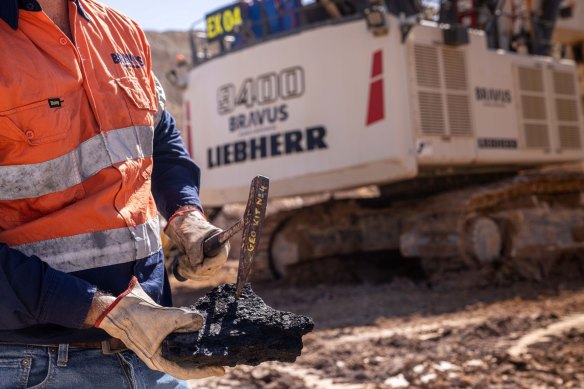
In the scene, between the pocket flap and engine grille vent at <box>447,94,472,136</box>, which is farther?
engine grille vent at <box>447,94,472,136</box>

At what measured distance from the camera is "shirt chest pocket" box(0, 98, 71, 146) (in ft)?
5.91

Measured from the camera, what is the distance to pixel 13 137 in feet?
5.94

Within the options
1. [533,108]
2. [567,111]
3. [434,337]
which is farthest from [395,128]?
[567,111]

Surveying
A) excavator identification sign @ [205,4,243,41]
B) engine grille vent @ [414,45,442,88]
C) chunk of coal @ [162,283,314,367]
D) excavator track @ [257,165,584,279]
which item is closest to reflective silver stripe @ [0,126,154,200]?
chunk of coal @ [162,283,314,367]

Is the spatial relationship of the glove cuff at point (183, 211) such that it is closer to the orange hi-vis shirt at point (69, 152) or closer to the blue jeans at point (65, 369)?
the orange hi-vis shirt at point (69, 152)

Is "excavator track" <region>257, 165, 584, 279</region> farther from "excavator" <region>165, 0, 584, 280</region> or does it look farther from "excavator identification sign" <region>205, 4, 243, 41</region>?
"excavator identification sign" <region>205, 4, 243, 41</region>

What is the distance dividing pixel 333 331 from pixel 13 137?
494 cm

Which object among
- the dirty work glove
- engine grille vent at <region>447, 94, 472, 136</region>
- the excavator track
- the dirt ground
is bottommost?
the dirt ground

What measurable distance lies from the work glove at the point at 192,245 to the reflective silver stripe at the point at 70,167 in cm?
27

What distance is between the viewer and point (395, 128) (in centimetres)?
833

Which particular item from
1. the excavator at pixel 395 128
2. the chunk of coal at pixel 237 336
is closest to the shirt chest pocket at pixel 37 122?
the chunk of coal at pixel 237 336

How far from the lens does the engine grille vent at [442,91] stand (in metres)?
8.55

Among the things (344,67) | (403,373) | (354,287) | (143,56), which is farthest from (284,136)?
(143,56)

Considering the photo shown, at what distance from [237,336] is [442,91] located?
7271mm
